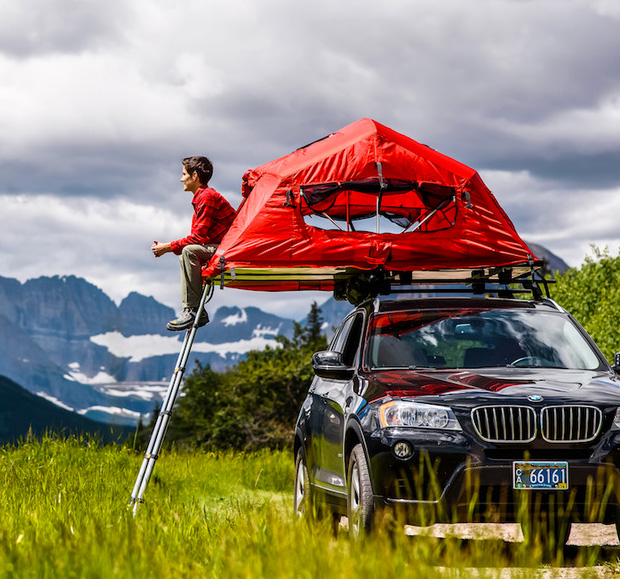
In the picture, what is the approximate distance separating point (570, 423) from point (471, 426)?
66 cm

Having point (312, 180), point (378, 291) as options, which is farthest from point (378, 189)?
point (378, 291)

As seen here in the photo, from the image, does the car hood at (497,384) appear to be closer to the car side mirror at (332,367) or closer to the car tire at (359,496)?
the car side mirror at (332,367)

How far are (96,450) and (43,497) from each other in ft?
12.4

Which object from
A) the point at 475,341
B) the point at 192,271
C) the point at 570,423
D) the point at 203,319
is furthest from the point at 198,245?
the point at 570,423

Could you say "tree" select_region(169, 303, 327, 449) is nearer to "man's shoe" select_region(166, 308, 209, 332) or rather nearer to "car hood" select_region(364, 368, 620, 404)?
"man's shoe" select_region(166, 308, 209, 332)

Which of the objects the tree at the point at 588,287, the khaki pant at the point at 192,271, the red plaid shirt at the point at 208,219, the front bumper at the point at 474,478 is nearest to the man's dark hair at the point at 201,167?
the red plaid shirt at the point at 208,219

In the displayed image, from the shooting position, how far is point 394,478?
5.96 meters

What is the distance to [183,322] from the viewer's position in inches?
386

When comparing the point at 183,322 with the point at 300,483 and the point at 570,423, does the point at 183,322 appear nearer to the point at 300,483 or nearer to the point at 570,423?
the point at 300,483

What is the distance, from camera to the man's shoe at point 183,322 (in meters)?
9.81

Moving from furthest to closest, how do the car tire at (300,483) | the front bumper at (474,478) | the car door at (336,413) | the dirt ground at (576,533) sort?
the car tire at (300,483) < the dirt ground at (576,533) < the car door at (336,413) < the front bumper at (474,478)

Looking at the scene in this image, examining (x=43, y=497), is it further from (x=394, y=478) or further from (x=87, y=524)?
(x=394, y=478)

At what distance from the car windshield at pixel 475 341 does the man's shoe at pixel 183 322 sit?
2870 millimetres

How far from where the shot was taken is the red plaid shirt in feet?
33.1
